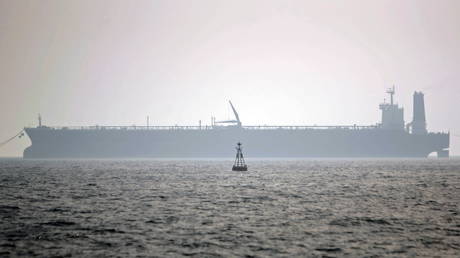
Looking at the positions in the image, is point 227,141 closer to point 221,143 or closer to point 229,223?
point 221,143

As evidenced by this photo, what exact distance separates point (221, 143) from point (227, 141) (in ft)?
5.64

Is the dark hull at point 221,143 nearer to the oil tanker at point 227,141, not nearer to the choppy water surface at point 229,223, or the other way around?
the oil tanker at point 227,141

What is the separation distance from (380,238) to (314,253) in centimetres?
477

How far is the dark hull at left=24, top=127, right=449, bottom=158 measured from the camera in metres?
189

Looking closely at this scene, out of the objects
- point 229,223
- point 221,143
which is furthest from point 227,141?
point 229,223

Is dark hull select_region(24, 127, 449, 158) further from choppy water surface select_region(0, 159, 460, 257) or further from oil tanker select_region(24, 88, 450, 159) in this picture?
choppy water surface select_region(0, 159, 460, 257)

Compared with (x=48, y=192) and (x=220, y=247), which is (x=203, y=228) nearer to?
(x=220, y=247)

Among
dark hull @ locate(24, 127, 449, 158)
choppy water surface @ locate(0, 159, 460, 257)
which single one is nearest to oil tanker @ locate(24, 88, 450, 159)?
dark hull @ locate(24, 127, 449, 158)

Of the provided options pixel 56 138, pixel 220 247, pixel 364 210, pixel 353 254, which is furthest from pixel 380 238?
pixel 56 138

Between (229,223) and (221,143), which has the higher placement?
(221,143)

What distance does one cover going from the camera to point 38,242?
95.5ft

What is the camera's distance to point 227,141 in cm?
19725

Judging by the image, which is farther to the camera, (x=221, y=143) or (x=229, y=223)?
(x=221, y=143)

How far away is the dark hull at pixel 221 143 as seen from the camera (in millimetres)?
189000
